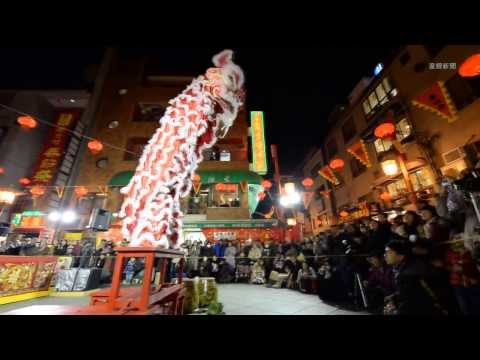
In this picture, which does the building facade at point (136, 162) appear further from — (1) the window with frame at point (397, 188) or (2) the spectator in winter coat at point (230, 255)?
(1) the window with frame at point (397, 188)

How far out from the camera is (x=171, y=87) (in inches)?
787

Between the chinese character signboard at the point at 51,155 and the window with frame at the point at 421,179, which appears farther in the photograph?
the chinese character signboard at the point at 51,155

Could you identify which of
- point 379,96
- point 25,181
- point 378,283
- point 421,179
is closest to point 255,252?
point 378,283

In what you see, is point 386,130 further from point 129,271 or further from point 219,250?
point 129,271

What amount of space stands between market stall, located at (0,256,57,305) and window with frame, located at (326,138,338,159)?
2047cm

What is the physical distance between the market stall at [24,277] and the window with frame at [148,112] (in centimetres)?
1463

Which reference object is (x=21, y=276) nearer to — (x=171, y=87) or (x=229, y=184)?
(x=229, y=184)

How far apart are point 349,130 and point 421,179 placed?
25.7ft

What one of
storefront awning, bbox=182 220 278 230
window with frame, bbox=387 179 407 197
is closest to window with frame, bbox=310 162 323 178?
window with frame, bbox=387 179 407 197

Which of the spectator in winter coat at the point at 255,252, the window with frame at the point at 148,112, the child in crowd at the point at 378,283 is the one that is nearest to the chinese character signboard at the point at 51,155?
the window with frame at the point at 148,112

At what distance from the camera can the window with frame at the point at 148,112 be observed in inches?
767

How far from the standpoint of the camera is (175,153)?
2811 millimetres

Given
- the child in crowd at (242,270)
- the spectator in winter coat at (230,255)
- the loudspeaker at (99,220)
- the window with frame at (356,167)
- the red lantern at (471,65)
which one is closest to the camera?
the red lantern at (471,65)
